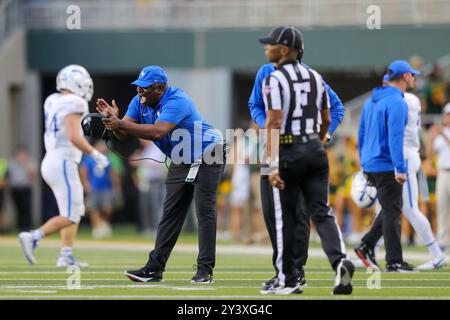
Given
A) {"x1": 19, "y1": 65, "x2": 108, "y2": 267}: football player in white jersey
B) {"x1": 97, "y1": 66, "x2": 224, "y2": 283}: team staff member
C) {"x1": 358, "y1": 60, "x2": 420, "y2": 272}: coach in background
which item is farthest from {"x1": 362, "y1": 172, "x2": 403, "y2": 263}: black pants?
{"x1": 19, "y1": 65, "x2": 108, "y2": 267}: football player in white jersey

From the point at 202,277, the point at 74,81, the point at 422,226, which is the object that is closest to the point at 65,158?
the point at 74,81

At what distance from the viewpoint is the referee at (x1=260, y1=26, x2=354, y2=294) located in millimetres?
8352

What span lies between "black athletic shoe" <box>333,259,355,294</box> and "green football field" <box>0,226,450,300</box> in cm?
10

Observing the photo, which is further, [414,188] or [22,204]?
[22,204]

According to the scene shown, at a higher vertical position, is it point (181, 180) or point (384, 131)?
point (384, 131)

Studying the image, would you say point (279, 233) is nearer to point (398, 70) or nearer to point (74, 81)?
point (398, 70)

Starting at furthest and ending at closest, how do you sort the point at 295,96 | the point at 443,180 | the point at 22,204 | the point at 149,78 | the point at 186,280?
the point at 22,204 → the point at 443,180 → the point at 186,280 → the point at 149,78 → the point at 295,96

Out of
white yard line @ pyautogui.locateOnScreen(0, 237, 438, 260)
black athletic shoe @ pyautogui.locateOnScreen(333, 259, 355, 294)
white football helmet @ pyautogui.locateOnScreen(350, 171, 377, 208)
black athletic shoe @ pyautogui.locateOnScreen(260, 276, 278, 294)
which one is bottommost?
white yard line @ pyautogui.locateOnScreen(0, 237, 438, 260)

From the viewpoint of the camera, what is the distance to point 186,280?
33.4ft

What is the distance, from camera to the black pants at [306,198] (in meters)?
8.41

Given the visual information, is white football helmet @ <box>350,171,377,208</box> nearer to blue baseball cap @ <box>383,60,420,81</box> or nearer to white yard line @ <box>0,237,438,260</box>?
blue baseball cap @ <box>383,60,420,81</box>

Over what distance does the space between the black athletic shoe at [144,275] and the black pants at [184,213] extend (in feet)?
0.13

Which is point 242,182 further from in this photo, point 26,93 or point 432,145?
point 26,93

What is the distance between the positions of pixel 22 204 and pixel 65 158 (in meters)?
11.8
